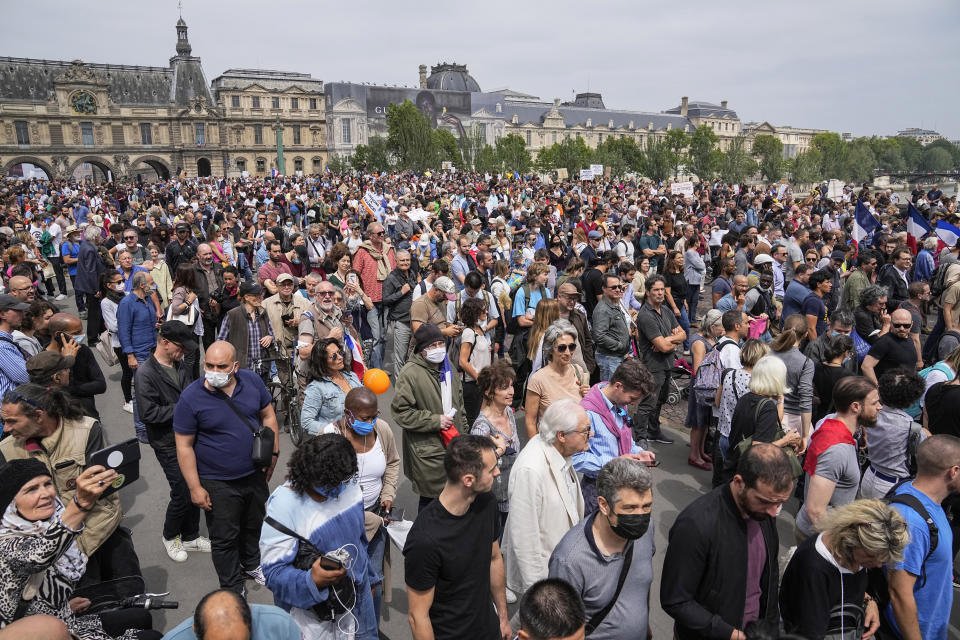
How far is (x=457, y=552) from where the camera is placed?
109 inches

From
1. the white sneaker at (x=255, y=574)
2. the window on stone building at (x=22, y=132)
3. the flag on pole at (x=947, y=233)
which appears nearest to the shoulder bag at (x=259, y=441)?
the white sneaker at (x=255, y=574)

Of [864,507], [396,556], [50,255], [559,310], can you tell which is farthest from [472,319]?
[50,255]

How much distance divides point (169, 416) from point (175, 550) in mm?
1100

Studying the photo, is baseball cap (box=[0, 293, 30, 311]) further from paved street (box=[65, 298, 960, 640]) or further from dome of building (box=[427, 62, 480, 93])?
dome of building (box=[427, 62, 480, 93])

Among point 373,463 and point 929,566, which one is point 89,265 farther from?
point 929,566

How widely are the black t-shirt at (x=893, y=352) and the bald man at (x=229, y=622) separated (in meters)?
5.53

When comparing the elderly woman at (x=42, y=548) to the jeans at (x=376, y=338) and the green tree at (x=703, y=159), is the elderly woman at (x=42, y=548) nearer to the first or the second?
the jeans at (x=376, y=338)

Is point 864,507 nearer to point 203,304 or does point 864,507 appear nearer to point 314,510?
point 314,510

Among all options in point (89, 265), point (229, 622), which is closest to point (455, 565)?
point (229, 622)

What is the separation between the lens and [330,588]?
2.75 metres

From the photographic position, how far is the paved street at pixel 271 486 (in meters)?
4.15

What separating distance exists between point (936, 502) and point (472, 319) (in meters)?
3.60

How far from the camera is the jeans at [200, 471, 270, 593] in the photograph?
12.6 feet

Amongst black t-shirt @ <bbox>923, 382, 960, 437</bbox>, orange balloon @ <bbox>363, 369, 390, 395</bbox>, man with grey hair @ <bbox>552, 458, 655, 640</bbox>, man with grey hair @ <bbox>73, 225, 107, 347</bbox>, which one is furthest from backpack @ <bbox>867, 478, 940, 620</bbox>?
man with grey hair @ <bbox>73, 225, 107, 347</bbox>
